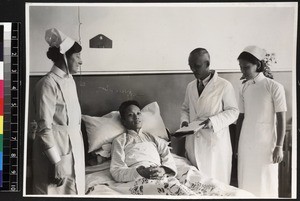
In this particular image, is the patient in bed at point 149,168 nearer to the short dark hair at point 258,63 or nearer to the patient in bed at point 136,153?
the patient in bed at point 136,153

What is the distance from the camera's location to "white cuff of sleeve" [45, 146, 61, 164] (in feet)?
6.75

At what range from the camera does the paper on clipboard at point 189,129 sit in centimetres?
207

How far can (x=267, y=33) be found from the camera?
2080mm

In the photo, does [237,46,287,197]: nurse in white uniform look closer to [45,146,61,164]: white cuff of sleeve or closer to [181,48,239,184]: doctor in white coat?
[181,48,239,184]: doctor in white coat

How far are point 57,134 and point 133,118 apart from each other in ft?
0.89

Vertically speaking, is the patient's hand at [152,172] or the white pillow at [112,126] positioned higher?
the white pillow at [112,126]

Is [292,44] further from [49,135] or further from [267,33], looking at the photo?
[49,135]

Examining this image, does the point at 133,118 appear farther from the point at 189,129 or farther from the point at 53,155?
the point at 53,155

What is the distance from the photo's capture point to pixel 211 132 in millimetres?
2066

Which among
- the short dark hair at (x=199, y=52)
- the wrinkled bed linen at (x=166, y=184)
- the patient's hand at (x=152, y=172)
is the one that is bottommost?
the wrinkled bed linen at (x=166, y=184)

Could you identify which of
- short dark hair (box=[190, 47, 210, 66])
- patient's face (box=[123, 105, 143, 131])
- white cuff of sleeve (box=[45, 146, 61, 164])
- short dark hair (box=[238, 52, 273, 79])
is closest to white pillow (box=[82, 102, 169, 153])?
patient's face (box=[123, 105, 143, 131])

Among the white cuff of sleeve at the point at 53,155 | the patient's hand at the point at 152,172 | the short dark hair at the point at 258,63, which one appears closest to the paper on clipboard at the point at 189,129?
the patient's hand at the point at 152,172

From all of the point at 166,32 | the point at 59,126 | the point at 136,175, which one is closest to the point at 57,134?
the point at 59,126

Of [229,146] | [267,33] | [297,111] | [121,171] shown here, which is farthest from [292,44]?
[121,171]
